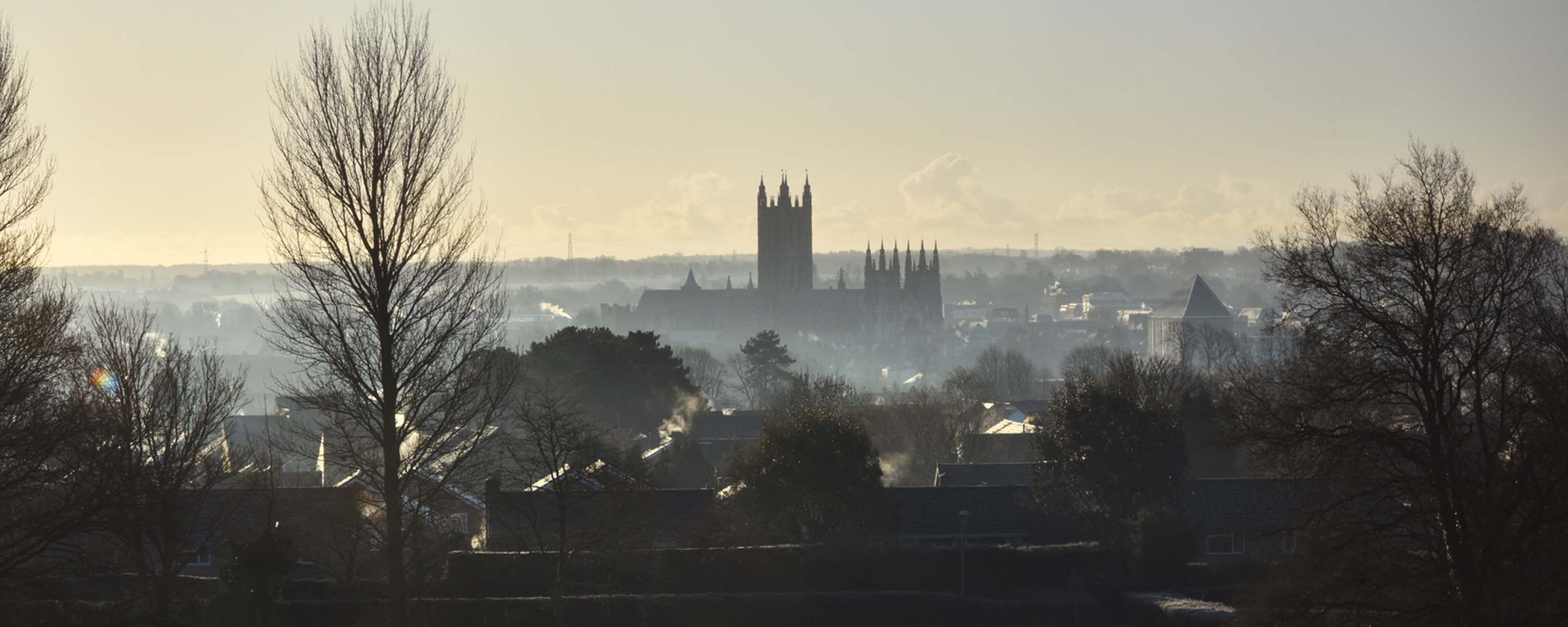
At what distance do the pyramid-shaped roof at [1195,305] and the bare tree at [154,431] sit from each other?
14135cm

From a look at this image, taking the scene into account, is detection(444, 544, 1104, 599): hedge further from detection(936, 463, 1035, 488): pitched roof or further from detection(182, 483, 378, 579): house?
detection(936, 463, 1035, 488): pitched roof

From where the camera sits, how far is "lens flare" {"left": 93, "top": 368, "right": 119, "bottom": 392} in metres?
21.0

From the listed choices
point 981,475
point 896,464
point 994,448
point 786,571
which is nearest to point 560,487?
point 786,571

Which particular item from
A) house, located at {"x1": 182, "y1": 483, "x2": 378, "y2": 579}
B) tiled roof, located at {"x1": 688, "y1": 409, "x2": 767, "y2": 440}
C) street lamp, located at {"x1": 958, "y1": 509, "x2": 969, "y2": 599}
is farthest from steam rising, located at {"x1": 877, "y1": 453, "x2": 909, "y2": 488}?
house, located at {"x1": 182, "y1": 483, "x2": 378, "y2": 579}

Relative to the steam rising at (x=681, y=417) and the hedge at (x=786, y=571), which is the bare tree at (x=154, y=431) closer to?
the hedge at (x=786, y=571)

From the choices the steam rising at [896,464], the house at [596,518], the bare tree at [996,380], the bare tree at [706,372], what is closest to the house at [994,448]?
the steam rising at [896,464]

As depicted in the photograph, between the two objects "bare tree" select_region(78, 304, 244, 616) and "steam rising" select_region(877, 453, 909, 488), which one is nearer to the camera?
"bare tree" select_region(78, 304, 244, 616)

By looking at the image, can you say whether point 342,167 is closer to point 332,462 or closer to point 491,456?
point 332,462

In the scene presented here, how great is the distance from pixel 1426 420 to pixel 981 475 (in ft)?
95.0

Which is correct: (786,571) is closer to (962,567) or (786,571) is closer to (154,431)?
(962,567)

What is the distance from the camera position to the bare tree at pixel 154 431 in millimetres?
18516

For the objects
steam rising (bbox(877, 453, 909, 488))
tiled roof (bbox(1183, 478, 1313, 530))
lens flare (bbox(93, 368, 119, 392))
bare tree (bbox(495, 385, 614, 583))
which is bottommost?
steam rising (bbox(877, 453, 909, 488))

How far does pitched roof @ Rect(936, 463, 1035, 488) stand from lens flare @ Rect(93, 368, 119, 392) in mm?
24579

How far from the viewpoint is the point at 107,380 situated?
70.8 feet
